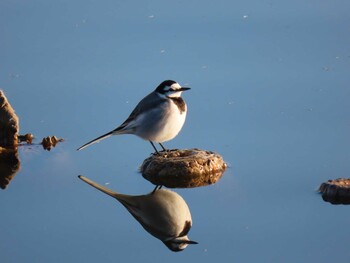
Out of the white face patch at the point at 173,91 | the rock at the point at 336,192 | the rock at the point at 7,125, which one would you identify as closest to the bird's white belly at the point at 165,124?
the white face patch at the point at 173,91

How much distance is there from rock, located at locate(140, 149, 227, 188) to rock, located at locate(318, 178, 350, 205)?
3.32ft

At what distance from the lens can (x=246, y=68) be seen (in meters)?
10.2

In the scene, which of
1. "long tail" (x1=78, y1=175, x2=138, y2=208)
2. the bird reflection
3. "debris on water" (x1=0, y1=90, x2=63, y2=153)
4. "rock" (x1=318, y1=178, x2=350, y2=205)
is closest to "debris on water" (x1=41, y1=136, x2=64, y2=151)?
"debris on water" (x1=0, y1=90, x2=63, y2=153)

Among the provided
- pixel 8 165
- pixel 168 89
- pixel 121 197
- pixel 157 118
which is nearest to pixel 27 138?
pixel 8 165

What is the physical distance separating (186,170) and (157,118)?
0.70 meters

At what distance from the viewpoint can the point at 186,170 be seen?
8844 millimetres

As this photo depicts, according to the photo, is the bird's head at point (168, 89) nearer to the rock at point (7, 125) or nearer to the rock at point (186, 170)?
the rock at point (186, 170)

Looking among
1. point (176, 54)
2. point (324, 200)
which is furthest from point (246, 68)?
point (324, 200)

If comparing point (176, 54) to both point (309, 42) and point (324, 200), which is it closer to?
point (309, 42)

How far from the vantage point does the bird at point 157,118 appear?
30.4 feet

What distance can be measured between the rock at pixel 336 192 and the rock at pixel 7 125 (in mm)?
2916

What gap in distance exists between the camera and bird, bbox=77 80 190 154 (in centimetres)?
926

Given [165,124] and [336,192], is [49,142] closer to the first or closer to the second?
[165,124]

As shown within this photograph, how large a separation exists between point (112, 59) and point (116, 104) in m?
0.92
